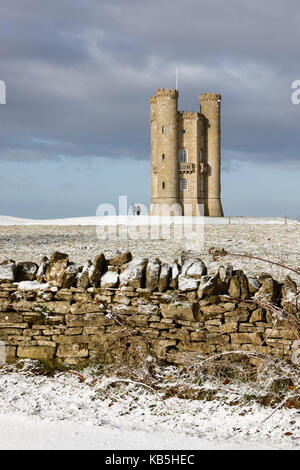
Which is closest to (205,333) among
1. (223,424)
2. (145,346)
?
(145,346)

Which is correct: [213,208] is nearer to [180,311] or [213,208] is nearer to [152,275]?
[152,275]

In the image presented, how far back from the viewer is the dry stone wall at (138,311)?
570 centimetres

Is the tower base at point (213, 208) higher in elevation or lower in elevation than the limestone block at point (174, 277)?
higher

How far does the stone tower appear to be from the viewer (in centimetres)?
4512

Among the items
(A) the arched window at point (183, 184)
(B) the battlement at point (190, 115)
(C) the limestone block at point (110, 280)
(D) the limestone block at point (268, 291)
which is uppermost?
(B) the battlement at point (190, 115)

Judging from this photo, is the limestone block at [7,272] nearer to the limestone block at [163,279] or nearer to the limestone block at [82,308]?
the limestone block at [82,308]

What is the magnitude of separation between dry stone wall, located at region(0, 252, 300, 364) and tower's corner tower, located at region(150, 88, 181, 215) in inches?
1526

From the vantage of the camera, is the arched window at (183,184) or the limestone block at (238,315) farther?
the arched window at (183,184)

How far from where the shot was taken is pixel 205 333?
5754 mm

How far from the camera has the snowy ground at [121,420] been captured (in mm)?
4285

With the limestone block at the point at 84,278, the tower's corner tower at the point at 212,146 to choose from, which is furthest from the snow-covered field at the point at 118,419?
the tower's corner tower at the point at 212,146

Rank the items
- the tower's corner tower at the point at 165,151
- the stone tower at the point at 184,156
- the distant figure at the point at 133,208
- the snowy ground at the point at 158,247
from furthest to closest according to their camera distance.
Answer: the distant figure at the point at 133,208
the stone tower at the point at 184,156
the tower's corner tower at the point at 165,151
the snowy ground at the point at 158,247

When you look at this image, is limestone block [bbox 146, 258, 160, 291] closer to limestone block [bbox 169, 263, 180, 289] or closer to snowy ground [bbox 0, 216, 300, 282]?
limestone block [bbox 169, 263, 180, 289]

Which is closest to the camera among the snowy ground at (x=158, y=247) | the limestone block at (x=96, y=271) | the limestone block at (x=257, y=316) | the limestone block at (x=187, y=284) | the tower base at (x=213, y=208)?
the limestone block at (x=257, y=316)
